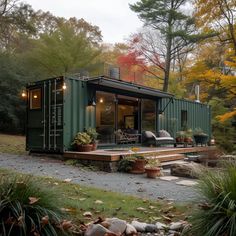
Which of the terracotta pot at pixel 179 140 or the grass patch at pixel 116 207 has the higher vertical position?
the terracotta pot at pixel 179 140

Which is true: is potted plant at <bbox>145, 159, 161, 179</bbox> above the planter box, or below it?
below

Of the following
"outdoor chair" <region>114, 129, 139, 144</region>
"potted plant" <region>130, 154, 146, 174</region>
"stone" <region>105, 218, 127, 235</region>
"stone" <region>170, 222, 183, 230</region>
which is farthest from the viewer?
"outdoor chair" <region>114, 129, 139, 144</region>

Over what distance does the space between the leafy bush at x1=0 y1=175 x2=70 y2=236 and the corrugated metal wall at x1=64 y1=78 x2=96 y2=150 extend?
6.21 metres

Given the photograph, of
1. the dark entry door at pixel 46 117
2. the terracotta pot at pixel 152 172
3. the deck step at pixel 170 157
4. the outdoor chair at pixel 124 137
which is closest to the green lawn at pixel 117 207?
the terracotta pot at pixel 152 172

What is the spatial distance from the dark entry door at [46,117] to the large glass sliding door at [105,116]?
1.70 meters

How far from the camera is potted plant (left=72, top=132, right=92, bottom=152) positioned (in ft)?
29.0

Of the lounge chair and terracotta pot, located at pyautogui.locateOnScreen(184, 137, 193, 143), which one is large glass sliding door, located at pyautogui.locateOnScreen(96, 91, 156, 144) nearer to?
the lounge chair

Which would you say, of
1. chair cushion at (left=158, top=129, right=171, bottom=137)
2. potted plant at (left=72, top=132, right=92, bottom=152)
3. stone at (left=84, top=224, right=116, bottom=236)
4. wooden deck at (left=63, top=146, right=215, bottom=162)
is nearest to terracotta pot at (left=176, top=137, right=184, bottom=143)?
chair cushion at (left=158, top=129, right=171, bottom=137)

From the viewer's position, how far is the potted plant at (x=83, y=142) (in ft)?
29.0

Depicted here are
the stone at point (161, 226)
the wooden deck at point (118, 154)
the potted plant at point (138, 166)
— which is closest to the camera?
the stone at point (161, 226)

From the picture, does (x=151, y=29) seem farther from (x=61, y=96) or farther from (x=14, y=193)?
(x=14, y=193)

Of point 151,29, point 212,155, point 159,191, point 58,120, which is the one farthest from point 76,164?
point 151,29

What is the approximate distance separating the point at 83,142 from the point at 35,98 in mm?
2595

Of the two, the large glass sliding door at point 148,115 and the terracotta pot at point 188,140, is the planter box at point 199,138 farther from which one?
the large glass sliding door at point 148,115
